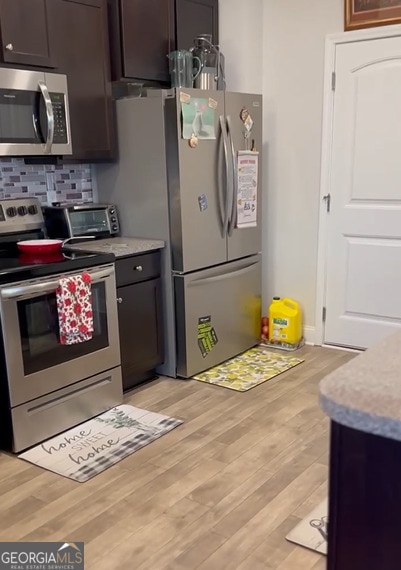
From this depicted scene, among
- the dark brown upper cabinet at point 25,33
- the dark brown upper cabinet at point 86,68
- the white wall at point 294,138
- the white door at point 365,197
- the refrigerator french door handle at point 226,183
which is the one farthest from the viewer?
the white wall at point 294,138

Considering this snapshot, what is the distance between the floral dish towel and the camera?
8.39 feet

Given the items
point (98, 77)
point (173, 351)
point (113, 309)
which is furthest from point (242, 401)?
point (98, 77)

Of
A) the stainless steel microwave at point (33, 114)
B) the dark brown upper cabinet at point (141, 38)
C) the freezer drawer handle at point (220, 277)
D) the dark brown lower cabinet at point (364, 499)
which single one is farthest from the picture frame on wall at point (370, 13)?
the dark brown lower cabinet at point (364, 499)

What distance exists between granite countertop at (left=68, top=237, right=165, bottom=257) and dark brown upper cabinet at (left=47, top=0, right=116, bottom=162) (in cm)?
46

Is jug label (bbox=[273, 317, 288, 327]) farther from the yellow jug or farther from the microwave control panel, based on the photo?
the microwave control panel

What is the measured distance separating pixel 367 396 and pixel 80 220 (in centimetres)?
253

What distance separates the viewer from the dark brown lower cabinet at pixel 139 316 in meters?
3.06

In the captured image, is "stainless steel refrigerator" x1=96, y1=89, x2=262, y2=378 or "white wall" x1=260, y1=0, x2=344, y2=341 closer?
"stainless steel refrigerator" x1=96, y1=89, x2=262, y2=378

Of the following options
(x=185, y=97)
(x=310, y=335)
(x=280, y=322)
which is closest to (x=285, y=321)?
(x=280, y=322)

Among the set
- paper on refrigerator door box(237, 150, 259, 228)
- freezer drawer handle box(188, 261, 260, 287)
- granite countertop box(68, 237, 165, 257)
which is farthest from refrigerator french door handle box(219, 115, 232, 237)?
granite countertop box(68, 237, 165, 257)

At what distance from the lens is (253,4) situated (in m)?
3.71

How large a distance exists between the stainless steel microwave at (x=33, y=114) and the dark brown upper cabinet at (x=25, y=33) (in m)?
0.06

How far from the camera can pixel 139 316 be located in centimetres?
317

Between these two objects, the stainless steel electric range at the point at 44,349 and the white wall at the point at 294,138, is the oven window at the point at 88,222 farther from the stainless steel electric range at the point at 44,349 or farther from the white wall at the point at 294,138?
the white wall at the point at 294,138
